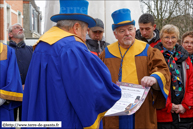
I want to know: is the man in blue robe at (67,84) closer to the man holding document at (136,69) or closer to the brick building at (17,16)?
the man holding document at (136,69)

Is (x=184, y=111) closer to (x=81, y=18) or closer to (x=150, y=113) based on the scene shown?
(x=150, y=113)

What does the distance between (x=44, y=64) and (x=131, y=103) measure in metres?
1.09

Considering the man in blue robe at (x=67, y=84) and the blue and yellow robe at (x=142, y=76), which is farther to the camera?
the blue and yellow robe at (x=142, y=76)

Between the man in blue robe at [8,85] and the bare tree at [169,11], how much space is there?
11534 mm

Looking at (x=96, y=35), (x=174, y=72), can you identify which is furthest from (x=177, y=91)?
(x=96, y=35)

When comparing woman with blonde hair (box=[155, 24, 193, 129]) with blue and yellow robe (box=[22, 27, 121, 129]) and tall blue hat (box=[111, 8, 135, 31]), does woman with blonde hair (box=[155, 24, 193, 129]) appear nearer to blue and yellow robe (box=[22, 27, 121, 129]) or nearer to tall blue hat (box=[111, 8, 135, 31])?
tall blue hat (box=[111, 8, 135, 31])

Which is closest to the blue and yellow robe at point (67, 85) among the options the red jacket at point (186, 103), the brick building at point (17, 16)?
the red jacket at point (186, 103)

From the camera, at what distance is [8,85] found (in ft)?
10.9

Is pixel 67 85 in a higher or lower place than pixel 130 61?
lower

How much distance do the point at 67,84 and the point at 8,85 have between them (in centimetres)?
181

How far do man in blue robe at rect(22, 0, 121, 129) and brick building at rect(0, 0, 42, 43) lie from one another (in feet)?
62.3

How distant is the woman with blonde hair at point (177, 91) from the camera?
3176 millimetres

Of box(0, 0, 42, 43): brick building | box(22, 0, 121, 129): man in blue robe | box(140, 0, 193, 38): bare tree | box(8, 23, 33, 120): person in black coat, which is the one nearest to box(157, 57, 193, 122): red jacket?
box(22, 0, 121, 129): man in blue robe

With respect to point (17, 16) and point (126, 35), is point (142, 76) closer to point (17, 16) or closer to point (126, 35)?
point (126, 35)
